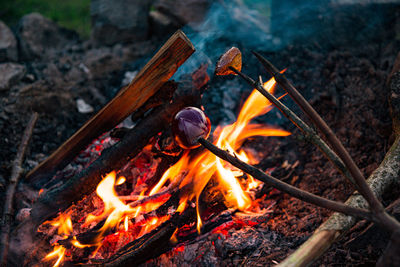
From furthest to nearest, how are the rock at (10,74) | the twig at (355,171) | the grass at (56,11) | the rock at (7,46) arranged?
1. the grass at (56,11)
2. the rock at (7,46)
3. the rock at (10,74)
4. the twig at (355,171)

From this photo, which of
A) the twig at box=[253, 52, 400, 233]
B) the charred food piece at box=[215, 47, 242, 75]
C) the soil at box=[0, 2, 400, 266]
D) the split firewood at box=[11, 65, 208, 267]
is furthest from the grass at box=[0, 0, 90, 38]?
the twig at box=[253, 52, 400, 233]

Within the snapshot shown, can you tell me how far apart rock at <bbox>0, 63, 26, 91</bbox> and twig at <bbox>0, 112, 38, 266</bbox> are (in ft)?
1.80

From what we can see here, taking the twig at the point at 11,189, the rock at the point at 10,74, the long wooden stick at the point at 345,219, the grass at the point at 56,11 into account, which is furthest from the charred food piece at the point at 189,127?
the grass at the point at 56,11

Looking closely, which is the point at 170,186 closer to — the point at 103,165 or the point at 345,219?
the point at 103,165

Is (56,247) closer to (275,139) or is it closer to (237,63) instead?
(237,63)

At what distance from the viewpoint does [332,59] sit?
3.26m

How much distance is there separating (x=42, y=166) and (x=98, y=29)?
8.92 feet

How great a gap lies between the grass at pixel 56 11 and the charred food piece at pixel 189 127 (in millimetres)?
4167

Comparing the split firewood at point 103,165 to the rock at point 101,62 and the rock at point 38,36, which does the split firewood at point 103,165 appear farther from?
the rock at point 38,36

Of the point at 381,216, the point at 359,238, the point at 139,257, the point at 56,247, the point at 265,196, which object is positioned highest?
the point at 56,247

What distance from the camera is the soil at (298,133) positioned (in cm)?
178

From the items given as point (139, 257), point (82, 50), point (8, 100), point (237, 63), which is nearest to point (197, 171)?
point (139, 257)

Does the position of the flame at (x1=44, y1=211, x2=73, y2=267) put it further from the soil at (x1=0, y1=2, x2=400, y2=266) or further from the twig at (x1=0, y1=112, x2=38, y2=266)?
the soil at (x1=0, y1=2, x2=400, y2=266)

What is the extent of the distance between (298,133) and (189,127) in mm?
1507
